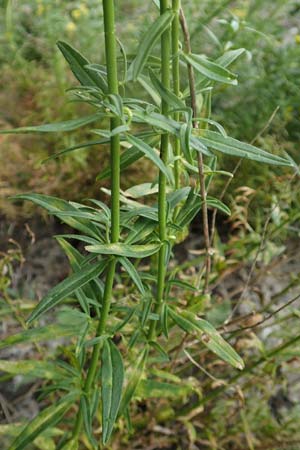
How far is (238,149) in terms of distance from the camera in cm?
65

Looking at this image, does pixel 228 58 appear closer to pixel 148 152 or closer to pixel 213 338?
pixel 148 152

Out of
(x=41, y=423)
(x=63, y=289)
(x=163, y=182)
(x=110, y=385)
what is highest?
(x=163, y=182)

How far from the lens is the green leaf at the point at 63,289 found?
Result: 2.37ft

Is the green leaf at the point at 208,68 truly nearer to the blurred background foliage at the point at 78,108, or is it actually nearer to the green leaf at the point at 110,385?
the green leaf at the point at 110,385

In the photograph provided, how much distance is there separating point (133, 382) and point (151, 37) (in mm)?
578

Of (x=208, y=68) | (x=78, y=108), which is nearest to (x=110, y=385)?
(x=208, y=68)

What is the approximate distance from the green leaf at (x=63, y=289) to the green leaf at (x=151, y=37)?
27 cm

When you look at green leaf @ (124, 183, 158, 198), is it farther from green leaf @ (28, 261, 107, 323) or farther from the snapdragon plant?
green leaf @ (28, 261, 107, 323)

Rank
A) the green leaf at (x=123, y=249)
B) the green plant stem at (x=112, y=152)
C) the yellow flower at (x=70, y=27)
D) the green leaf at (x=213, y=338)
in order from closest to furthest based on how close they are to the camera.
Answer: the green plant stem at (x=112, y=152) < the green leaf at (x=123, y=249) < the green leaf at (x=213, y=338) < the yellow flower at (x=70, y=27)

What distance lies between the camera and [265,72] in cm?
187

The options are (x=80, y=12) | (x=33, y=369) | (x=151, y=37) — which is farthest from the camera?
(x=80, y=12)

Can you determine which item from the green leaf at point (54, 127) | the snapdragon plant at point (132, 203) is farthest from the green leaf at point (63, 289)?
the green leaf at point (54, 127)

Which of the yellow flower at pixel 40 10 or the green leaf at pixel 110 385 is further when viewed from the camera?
the yellow flower at pixel 40 10

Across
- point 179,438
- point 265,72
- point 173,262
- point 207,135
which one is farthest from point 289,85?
point 207,135
